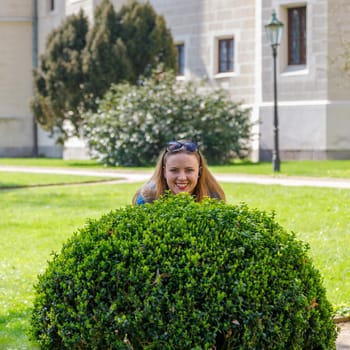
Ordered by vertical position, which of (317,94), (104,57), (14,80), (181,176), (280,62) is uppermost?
(104,57)

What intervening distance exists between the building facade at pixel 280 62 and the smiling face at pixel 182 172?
21.2 m

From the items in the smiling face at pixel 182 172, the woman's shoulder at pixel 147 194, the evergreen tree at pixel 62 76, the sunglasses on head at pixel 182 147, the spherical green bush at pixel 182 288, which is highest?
the evergreen tree at pixel 62 76

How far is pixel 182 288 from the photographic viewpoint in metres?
4.09

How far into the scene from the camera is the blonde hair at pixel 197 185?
545 cm

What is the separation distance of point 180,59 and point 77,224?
20614 millimetres

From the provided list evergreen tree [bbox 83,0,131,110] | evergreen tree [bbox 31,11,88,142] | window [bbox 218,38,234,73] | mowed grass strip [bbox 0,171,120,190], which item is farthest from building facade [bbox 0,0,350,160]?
mowed grass strip [bbox 0,171,120,190]

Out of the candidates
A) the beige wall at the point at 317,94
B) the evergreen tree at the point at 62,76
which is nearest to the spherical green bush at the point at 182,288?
the beige wall at the point at 317,94

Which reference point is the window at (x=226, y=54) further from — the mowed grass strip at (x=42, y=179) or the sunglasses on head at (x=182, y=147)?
the sunglasses on head at (x=182, y=147)

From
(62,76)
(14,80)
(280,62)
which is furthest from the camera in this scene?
(14,80)

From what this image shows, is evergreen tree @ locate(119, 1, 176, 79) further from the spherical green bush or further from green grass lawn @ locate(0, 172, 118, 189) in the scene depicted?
the spherical green bush

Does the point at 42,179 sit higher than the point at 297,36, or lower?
lower

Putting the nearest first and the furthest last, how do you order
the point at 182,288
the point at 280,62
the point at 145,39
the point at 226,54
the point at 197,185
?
the point at 182,288
the point at 197,185
the point at 280,62
the point at 145,39
the point at 226,54

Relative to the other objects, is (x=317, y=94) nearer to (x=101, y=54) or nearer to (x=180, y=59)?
(x=101, y=54)

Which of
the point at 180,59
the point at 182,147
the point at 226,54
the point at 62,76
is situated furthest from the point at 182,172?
the point at 180,59
